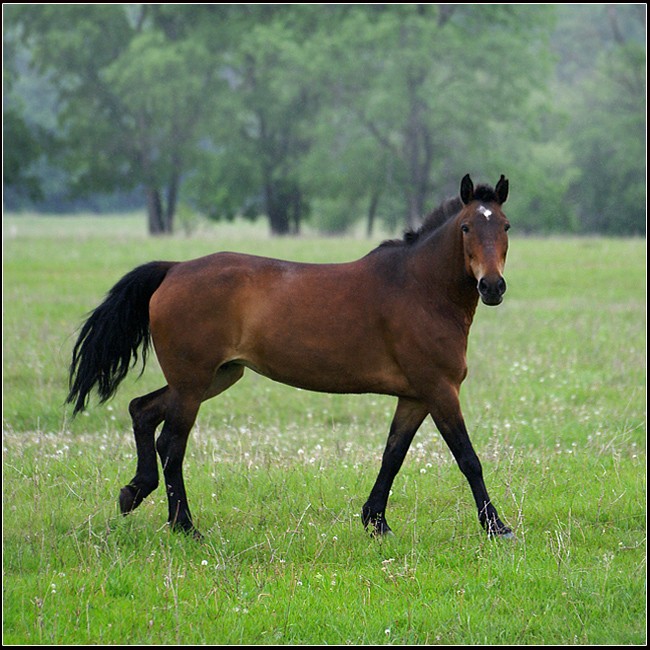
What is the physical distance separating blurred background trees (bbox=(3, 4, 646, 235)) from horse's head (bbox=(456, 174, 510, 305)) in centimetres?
3647

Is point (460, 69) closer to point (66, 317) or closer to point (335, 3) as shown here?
point (335, 3)

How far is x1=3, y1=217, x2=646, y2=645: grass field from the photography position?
4523mm

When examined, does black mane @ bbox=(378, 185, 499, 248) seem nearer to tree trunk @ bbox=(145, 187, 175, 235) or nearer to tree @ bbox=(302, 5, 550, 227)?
tree @ bbox=(302, 5, 550, 227)

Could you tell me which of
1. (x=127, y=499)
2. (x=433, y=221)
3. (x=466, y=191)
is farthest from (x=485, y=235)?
(x=127, y=499)

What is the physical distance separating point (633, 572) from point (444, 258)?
242 cm

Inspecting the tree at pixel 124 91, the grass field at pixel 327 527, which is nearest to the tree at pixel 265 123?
the tree at pixel 124 91

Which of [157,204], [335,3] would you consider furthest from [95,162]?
[335,3]

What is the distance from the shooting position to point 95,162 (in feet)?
149

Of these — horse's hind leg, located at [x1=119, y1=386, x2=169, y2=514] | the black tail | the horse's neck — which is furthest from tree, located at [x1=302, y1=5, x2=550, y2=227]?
horse's hind leg, located at [x1=119, y1=386, x2=169, y2=514]

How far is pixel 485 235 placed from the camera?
539cm

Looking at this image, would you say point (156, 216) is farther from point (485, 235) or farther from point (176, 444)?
point (485, 235)

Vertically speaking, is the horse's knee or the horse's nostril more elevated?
the horse's nostril

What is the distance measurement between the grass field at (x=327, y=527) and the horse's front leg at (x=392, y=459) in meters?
0.19

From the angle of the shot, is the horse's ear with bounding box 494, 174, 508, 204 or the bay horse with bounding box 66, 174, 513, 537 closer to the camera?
the horse's ear with bounding box 494, 174, 508, 204
